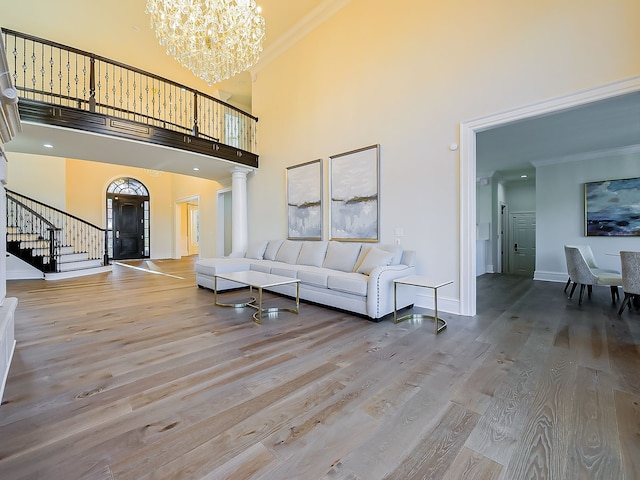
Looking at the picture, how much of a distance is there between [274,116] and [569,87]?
499 centimetres

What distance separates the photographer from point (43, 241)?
6621 mm

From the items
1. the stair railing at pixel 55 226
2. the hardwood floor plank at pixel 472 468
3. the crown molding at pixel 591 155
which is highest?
the crown molding at pixel 591 155

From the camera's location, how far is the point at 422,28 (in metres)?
3.80

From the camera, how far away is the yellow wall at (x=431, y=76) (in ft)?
9.09

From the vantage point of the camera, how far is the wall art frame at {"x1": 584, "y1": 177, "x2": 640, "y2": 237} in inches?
205

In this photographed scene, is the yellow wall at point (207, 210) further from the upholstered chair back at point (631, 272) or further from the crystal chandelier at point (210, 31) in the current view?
the upholstered chair back at point (631, 272)

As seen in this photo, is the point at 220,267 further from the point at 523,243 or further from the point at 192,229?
the point at 192,229

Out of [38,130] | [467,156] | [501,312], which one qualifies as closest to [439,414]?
[501,312]

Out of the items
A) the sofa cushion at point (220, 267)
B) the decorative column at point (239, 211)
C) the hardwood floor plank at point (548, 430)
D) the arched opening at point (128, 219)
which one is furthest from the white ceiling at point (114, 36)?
the hardwood floor plank at point (548, 430)

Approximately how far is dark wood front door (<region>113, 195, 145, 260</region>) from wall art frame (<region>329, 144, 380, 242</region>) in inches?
341

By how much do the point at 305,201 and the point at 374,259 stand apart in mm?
2229

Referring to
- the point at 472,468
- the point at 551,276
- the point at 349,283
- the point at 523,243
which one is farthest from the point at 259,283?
the point at 523,243

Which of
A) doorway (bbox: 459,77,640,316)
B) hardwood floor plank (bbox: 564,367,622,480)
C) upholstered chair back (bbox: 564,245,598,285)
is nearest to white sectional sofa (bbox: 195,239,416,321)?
doorway (bbox: 459,77,640,316)

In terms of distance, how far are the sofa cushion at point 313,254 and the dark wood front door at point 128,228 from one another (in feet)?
27.1
